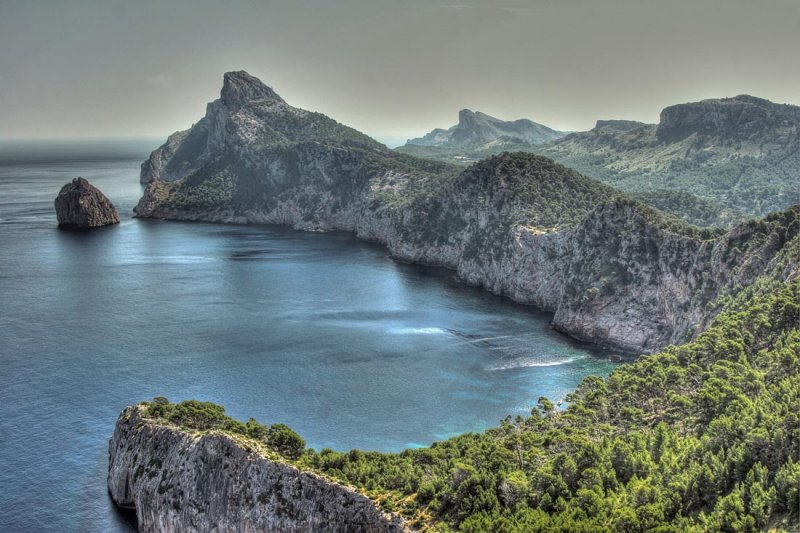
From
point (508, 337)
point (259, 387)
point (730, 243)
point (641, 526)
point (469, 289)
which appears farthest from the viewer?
point (469, 289)

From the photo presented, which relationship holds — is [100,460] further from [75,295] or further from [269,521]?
[75,295]

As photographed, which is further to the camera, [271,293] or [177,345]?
[271,293]

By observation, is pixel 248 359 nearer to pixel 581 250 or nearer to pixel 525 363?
pixel 525 363

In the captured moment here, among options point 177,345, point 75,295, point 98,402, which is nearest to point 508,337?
point 177,345

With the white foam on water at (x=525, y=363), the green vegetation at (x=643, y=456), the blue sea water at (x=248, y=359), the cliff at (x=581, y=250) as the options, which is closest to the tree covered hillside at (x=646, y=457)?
the green vegetation at (x=643, y=456)

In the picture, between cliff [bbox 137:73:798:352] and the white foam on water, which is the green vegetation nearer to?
cliff [bbox 137:73:798:352]

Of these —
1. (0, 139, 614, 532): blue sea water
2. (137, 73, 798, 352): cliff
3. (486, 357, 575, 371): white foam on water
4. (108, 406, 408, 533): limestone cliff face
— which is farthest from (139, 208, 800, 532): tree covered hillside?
(486, 357, 575, 371): white foam on water
